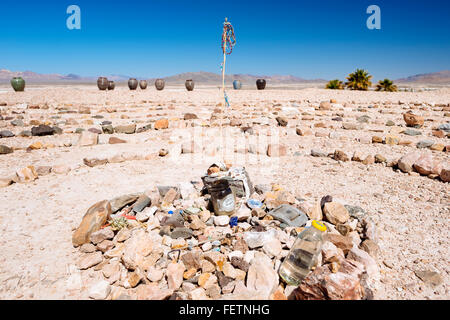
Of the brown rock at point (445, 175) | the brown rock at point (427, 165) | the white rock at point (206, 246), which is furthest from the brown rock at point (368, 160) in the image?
the white rock at point (206, 246)

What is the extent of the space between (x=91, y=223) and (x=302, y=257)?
2207mm

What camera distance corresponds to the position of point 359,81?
24.7 meters

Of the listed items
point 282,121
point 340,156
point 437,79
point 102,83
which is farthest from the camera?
point 437,79

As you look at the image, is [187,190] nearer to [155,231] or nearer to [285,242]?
[155,231]

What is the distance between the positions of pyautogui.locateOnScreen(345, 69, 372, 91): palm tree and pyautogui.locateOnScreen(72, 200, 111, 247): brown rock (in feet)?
85.7

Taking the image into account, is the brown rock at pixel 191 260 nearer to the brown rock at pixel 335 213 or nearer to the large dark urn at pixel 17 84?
the brown rock at pixel 335 213

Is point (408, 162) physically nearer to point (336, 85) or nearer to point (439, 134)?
point (439, 134)

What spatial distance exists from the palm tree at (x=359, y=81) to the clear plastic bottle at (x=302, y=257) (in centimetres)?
2562

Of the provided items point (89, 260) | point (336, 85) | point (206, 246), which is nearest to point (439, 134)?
point (206, 246)

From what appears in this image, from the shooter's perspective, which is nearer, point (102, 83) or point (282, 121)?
point (282, 121)

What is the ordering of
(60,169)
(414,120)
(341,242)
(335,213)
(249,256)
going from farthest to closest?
(414,120) → (60,169) → (335,213) → (341,242) → (249,256)

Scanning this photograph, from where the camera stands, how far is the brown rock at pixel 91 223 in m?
Result: 2.89

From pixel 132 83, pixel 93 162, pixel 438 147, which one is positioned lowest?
pixel 93 162

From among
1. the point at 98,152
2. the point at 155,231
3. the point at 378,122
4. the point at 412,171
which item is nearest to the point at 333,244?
the point at 155,231
